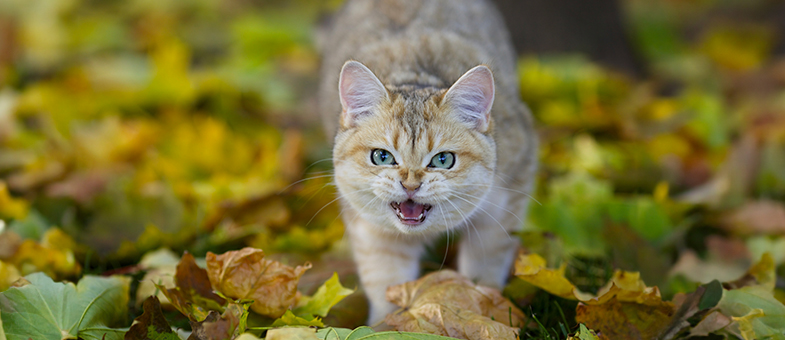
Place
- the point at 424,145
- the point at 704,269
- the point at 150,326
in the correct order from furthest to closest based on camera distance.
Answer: the point at 704,269 → the point at 424,145 → the point at 150,326

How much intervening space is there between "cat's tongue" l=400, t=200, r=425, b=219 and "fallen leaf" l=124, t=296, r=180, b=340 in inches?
31.7

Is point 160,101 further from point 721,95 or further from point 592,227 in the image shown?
point 721,95

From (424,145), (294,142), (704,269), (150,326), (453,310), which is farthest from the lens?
(294,142)

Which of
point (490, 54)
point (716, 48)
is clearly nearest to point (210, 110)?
point (490, 54)

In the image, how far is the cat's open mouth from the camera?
1984mm

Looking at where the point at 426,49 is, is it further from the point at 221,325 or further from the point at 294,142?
the point at 221,325

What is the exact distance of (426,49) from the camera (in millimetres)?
2521

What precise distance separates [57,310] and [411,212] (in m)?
1.10

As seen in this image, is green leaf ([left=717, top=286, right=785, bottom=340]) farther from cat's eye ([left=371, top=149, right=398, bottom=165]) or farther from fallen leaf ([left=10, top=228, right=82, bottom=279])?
fallen leaf ([left=10, top=228, right=82, bottom=279])

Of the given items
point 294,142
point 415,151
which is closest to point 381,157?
point 415,151

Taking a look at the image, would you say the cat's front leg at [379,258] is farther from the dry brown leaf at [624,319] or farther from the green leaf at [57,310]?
the green leaf at [57,310]

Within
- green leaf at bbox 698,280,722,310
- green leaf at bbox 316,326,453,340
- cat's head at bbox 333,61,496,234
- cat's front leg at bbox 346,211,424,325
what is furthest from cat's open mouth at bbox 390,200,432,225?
green leaf at bbox 698,280,722,310

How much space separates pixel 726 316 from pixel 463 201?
89 cm

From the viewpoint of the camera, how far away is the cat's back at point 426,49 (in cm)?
243
